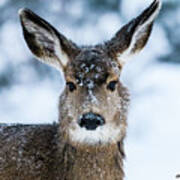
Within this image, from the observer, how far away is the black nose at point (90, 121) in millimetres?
5832

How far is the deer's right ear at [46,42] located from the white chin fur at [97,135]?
715 mm

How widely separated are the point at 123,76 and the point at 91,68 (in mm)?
7739

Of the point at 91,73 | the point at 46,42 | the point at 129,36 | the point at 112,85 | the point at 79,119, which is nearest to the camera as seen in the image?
the point at 79,119

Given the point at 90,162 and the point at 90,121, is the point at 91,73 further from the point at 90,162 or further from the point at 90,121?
the point at 90,162

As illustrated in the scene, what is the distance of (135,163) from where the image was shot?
32.7 feet

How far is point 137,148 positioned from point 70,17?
17.6 feet

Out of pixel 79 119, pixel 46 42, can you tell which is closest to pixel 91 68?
pixel 79 119

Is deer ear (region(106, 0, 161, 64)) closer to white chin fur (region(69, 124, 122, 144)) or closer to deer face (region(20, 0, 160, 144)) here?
deer face (region(20, 0, 160, 144))

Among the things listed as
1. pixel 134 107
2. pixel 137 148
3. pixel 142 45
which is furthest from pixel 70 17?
pixel 142 45

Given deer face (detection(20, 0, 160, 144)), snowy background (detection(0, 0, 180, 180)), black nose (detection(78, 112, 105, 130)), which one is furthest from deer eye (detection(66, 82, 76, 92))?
snowy background (detection(0, 0, 180, 180))

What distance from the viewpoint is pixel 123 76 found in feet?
45.5

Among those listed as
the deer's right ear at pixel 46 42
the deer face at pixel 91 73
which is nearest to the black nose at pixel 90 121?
the deer face at pixel 91 73

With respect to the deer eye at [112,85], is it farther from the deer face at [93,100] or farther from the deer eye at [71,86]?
the deer eye at [71,86]

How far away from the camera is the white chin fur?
235 inches
